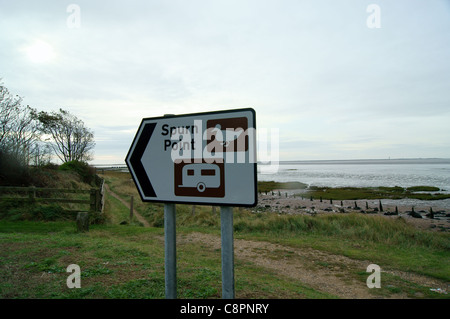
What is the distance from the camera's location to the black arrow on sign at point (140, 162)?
1.96 meters

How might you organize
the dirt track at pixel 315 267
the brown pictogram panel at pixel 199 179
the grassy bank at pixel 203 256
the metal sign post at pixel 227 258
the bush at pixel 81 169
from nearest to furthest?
1. the metal sign post at pixel 227 258
2. the brown pictogram panel at pixel 199 179
3. the grassy bank at pixel 203 256
4. the dirt track at pixel 315 267
5. the bush at pixel 81 169

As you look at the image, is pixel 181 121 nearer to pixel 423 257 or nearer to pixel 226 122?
pixel 226 122

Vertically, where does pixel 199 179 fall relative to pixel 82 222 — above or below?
above

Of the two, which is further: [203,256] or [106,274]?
[203,256]

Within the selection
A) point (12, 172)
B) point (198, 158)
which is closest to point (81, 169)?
point (12, 172)

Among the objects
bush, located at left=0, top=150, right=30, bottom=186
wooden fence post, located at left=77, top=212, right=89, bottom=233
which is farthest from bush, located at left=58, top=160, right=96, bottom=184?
wooden fence post, located at left=77, top=212, right=89, bottom=233

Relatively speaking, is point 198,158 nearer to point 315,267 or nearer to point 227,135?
point 227,135

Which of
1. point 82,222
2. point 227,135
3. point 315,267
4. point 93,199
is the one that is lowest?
point 315,267

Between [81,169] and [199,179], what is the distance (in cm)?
2727

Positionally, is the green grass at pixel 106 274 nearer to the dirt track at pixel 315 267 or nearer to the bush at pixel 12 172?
the dirt track at pixel 315 267

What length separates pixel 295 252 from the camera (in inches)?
315

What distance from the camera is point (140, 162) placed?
2014 mm

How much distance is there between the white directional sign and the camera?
5.11 ft

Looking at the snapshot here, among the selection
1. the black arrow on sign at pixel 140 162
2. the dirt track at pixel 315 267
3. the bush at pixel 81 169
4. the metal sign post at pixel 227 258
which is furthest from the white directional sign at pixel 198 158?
the bush at pixel 81 169
